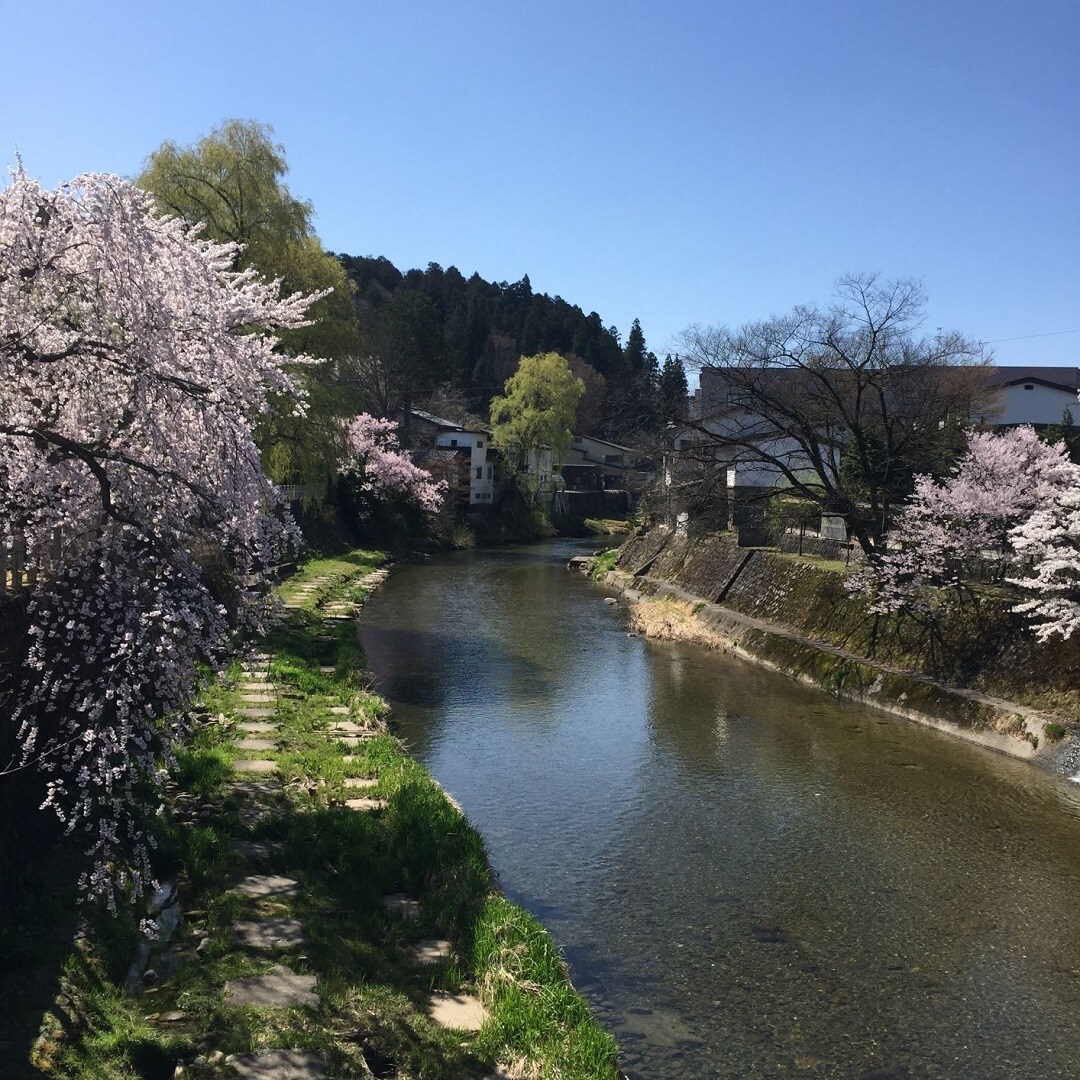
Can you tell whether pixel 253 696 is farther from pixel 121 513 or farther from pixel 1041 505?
pixel 1041 505

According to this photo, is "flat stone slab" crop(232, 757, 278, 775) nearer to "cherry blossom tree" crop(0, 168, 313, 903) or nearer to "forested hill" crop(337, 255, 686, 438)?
"cherry blossom tree" crop(0, 168, 313, 903)

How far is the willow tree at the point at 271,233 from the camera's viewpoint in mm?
22734

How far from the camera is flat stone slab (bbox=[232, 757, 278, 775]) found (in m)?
10.3

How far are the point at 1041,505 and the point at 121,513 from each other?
15913mm

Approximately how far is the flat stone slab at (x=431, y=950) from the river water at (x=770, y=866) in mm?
1163

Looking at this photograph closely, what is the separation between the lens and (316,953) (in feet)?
21.8

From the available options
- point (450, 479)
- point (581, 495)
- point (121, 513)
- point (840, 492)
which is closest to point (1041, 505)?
point (840, 492)

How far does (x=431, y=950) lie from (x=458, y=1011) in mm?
844

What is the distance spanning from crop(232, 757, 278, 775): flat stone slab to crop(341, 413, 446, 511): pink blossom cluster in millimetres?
29715

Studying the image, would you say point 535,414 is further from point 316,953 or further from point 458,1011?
point 458,1011

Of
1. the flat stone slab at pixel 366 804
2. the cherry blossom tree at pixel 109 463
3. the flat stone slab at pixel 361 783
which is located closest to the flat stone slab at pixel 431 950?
the cherry blossom tree at pixel 109 463

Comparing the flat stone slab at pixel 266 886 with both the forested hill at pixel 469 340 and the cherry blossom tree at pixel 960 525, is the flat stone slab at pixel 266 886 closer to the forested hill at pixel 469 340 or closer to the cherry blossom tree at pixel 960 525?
the cherry blossom tree at pixel 960 525

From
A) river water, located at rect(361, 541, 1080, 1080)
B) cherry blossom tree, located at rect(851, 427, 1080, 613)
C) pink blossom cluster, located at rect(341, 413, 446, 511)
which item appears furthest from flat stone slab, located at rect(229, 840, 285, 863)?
pink blossom cluster, located at rect(341, 413, 446, 511)

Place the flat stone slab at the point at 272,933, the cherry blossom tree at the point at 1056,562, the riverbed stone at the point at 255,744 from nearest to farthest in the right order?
1. the flat stone slab at the point at 272,933
2. the riverbed stone at the point at 255,744
3. the cherry blossom tree at the point at 1056,562
